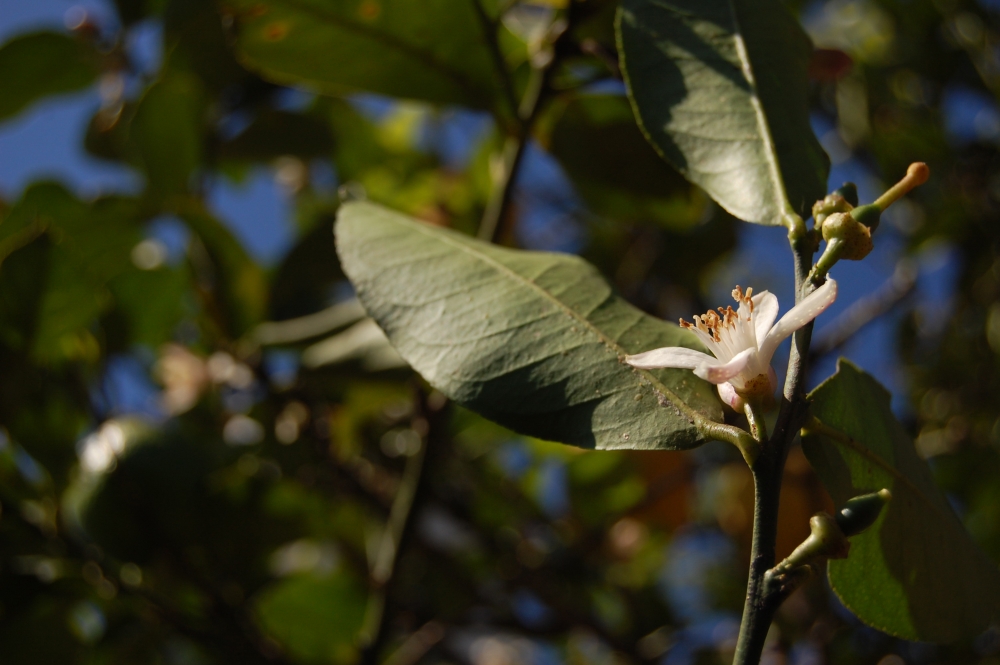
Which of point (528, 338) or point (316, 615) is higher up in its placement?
point (528, 338)

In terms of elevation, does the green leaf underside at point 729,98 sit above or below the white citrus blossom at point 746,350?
above

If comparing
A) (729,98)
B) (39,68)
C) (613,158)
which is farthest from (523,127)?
(39,68)

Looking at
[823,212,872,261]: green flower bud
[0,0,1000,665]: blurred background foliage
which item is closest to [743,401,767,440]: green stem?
[823,212,872,261]: green flower bud

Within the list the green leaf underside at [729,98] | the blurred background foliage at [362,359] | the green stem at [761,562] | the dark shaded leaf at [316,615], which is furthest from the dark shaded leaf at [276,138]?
the green stem at [761,562]

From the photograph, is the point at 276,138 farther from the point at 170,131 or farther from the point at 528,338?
the point at 528,338

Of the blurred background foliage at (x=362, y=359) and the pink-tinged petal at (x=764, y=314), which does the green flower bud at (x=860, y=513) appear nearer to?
the pink-tinged petal at (x=764, y=314)

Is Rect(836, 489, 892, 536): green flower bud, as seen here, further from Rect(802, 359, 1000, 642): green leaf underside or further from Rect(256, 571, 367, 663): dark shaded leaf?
Rect(256, 571, 367, 663): dark shaded leaf

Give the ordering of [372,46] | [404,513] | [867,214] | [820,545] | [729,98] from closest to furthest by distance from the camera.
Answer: [820,545], [867,214], [729,98], [372,46], [404,513]
